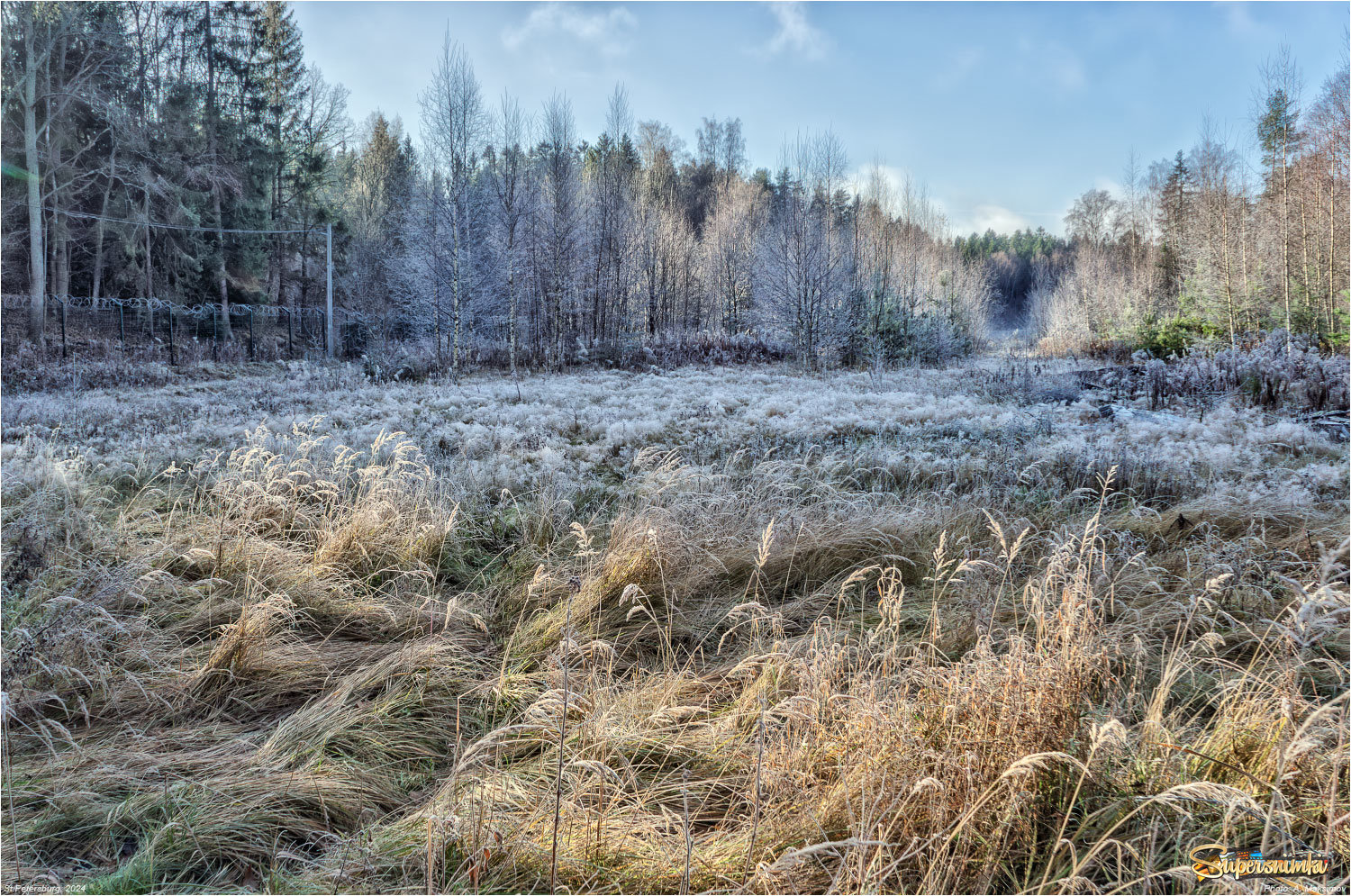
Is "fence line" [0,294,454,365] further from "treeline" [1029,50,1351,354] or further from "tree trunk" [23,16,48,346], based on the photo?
"treeline" [1029,50,1351,354]

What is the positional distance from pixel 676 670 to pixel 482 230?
85.3 ft

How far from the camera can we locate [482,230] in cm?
2611

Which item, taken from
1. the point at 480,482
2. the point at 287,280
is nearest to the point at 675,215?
the point at 287,280

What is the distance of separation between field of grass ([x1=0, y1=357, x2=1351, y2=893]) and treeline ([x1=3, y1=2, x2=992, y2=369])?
582 inches

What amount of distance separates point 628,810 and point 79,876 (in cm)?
149

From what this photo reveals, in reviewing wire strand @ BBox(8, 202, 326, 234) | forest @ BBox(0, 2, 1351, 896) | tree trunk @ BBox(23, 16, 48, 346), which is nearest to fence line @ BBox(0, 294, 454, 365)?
tree trunk @ BBox(23, 16, 48, 346)

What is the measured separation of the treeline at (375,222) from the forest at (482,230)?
11 centimetres

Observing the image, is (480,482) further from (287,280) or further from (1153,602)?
(287,280)

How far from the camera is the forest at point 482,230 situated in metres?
19.3

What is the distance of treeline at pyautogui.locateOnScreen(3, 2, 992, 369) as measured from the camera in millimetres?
20156

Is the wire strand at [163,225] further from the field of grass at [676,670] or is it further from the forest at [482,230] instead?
the field of grass at [676,670]

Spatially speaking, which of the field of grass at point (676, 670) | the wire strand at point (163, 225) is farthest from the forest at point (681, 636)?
the wire strand at point (163, 225)

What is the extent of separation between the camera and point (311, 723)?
2.57 meters

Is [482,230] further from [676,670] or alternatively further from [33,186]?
[676,670]
